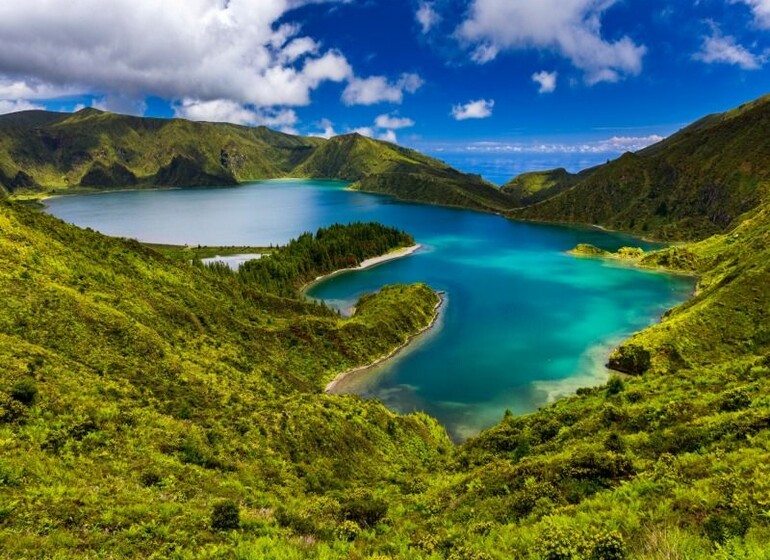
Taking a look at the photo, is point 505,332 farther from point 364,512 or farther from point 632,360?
point 364,512

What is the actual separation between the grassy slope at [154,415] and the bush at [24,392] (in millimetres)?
522

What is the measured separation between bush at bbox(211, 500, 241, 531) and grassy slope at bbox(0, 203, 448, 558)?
601mm

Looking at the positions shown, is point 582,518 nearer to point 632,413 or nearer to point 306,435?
point 632,413

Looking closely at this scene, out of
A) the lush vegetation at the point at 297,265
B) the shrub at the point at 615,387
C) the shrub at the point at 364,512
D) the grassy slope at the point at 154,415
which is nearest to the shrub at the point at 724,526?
the shrub at the point at 364,512

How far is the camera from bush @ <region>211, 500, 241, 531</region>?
21.8 meters

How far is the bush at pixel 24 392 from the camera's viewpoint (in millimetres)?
29953

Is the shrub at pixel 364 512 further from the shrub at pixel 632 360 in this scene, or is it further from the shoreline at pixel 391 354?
the shrub at pixel 632 360

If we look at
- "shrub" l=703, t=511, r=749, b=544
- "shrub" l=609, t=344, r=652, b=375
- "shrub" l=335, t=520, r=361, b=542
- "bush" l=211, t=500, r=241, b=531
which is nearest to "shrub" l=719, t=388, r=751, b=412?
"shrub" l=703, t=511, r=749, b=544

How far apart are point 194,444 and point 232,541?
51.7 ft

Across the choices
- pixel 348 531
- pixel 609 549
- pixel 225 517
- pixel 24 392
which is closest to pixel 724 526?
pixel 609 549

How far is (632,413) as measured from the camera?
3650 cm

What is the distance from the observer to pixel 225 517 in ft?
72.8

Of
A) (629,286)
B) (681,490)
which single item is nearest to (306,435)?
(681,490)

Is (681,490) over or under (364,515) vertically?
over
